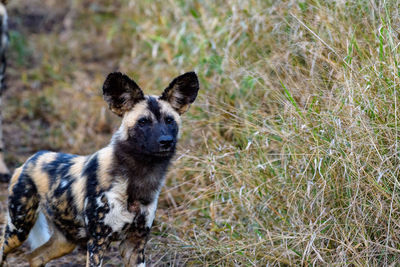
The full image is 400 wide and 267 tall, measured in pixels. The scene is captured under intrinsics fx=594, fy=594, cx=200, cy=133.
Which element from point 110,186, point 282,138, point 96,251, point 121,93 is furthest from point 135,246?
point 282,138

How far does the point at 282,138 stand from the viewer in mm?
3367

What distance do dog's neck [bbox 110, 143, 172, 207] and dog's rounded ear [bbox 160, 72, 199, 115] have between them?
312 mm

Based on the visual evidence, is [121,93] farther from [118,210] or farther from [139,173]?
[118,210]

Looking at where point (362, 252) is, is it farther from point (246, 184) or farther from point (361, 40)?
point (361, 40)

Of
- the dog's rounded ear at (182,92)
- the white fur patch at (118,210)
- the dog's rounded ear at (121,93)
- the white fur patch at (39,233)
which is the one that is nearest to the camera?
the white fur patch at (118,210)

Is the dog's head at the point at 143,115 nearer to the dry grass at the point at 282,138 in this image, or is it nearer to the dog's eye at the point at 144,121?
the dog's eye at the point at 144,121

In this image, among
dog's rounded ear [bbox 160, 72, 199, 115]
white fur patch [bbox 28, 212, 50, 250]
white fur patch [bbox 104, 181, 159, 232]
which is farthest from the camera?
white fur patch [bbox 28, 212, 50, 250]

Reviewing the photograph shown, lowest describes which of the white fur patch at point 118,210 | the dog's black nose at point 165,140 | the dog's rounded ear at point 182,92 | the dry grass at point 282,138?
the dry grass at point 282,138

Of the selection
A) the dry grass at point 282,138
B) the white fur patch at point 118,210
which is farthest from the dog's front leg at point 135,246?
the dry grass at point 282,138

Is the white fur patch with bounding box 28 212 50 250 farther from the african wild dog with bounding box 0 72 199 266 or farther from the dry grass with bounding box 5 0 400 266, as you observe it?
the dry grass with bounding box 5 0 400 266

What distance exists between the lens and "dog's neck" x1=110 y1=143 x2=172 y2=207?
3.07m

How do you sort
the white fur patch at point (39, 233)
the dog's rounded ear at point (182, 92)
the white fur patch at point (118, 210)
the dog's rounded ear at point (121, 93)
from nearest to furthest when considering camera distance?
the white fur patch at point (118, 210) → the dog's rounded ear at point (121, 93) → the dog's rounded ear at point (182, 92) → the white fur patch at point (39, 233)

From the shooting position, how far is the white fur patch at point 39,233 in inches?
135

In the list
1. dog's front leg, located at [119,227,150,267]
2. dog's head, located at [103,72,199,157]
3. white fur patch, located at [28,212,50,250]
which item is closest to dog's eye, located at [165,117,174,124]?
dog's head, located at [103,72,199,157]
